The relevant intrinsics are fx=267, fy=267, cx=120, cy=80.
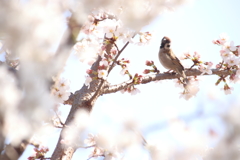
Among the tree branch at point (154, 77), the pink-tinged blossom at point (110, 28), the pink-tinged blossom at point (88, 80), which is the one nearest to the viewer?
the pink-tinged blossom at point (110, 28)

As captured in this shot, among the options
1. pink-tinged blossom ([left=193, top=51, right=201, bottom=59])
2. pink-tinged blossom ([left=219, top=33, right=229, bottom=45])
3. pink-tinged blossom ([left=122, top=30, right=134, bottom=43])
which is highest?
pink-tinged blossom ([left=219, top=33, right=229, bottom=45])

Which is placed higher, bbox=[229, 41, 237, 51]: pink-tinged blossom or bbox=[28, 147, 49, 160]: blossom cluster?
bbox=[229, 41, 237, 51]: pink-tinged blossom

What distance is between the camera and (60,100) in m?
2.63

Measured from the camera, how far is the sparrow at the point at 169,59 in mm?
4207

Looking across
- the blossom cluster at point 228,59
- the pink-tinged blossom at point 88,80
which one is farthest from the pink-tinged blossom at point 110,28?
the blossom cluster at point 228,59

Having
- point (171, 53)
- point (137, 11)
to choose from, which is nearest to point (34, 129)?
point (137, 11)

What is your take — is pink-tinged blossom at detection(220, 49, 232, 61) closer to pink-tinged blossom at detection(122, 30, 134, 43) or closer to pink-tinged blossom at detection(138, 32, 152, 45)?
pink-tinged blossom at detection(138, 32, 152, 45)

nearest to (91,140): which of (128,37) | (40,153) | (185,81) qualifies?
(40,153)

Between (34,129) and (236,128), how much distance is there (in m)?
0.96

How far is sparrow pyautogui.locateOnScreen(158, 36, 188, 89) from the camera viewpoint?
13.8 ft

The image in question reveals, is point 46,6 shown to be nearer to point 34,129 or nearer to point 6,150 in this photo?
point 34,129

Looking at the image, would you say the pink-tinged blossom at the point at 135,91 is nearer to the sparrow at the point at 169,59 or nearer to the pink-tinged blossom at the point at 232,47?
the sparrow at the point at 169,59

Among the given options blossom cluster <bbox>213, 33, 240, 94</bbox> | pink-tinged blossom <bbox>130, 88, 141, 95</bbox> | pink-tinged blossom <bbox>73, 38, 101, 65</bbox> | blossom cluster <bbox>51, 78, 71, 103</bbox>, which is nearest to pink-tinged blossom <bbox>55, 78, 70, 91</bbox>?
blossom cluster <bbox>51, 78, 71, 103</bbox>

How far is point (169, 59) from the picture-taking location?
188 inches
